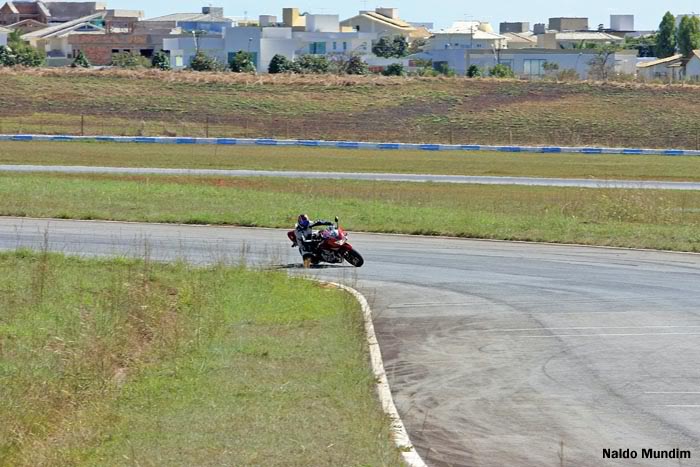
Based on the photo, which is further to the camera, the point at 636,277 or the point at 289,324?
the point at 636,277

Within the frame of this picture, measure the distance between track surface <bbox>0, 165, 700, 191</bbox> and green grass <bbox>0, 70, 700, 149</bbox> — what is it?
2977 cm

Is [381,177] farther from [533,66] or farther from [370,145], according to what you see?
[533,66]

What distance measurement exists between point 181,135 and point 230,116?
11714mm

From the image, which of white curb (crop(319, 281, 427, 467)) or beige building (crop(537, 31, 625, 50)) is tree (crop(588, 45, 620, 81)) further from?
white curb (crop(319, 281, 427, 467))

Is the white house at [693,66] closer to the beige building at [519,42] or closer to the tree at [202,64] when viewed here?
the beige building at [519,42]

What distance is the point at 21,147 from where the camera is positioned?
68812 mm

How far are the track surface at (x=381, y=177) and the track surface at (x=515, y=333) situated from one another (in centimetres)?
2105

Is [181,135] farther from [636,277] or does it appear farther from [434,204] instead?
[636,277]

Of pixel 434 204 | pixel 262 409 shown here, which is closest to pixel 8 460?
pixel 262 409

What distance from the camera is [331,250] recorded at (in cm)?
2681

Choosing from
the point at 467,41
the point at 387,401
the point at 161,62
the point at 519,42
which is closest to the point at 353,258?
the point at 387,401

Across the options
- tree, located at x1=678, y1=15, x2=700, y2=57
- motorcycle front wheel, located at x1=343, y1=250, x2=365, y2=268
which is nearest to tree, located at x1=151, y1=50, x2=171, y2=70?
tree, located at x1=678, y1=15, x2=700, y2=57

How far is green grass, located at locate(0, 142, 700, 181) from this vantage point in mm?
60688

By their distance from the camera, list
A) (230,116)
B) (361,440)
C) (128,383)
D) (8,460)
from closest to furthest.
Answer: (8,460)
(361,440)
(128,383)
(230,116)
